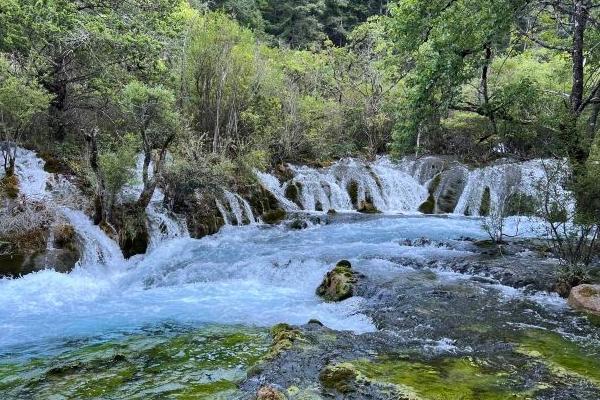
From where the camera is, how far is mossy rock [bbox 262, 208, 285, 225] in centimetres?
1848

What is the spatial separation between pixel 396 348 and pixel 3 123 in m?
12.5

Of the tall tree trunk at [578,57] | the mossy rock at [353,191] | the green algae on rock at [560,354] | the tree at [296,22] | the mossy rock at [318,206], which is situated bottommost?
the green algae on rock at [560,354]

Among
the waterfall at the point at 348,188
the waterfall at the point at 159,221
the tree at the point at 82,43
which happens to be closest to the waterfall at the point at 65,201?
the waterfall at the point at 159,221

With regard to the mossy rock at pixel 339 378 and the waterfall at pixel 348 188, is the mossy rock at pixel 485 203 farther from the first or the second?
the mossy rock at pixel 339 378

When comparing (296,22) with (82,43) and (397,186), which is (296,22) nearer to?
(397,186)

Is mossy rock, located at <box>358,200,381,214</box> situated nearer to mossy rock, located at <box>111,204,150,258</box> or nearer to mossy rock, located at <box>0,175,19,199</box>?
mossy rock, located at <box>111,204,150,258</box>

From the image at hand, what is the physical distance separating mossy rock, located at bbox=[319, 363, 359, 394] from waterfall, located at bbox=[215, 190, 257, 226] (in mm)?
12188

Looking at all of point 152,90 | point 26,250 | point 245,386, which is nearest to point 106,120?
point 152,90

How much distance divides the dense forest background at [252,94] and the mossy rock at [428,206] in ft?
14.5

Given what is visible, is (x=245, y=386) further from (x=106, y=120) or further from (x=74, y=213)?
(x=106, y=120)

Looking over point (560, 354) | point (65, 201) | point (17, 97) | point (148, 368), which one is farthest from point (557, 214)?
point (17, 97)

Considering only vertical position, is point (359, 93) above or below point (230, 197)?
above

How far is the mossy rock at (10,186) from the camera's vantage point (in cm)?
1316

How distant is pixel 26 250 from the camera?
11.6m
